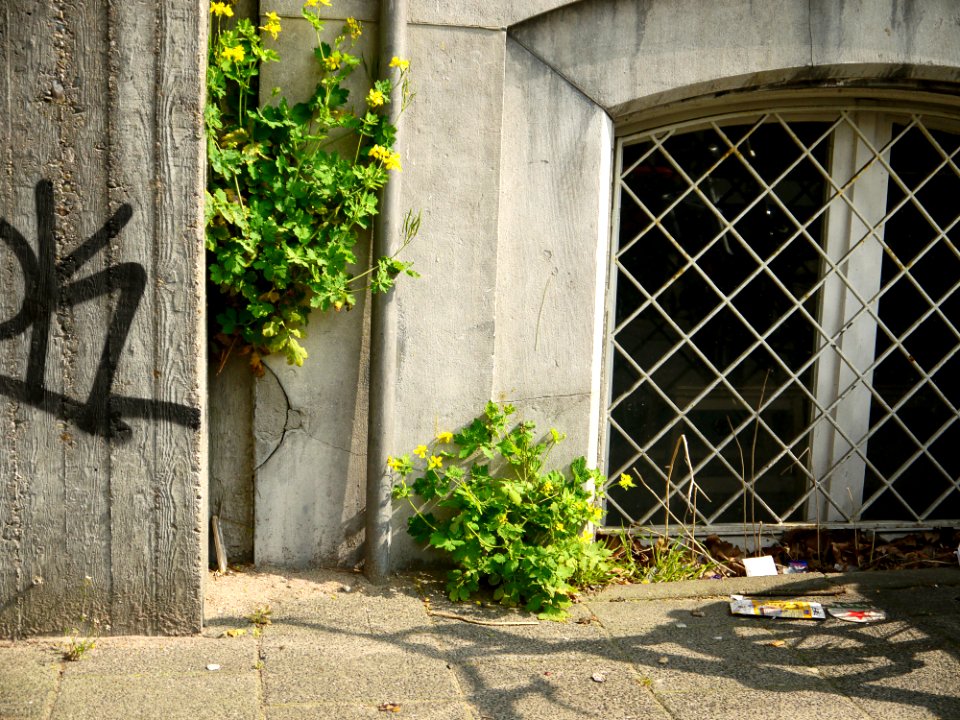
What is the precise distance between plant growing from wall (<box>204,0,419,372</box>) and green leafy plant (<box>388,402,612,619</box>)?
0.79 m

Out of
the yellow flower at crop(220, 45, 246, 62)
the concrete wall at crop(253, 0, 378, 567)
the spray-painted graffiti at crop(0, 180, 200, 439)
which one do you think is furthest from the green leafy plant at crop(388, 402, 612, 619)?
the yellow flower at crop(220, 45, 246, 62)

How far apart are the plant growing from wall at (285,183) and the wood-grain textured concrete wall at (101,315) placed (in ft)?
1.09

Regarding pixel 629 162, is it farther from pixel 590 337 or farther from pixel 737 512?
pixel 737 512

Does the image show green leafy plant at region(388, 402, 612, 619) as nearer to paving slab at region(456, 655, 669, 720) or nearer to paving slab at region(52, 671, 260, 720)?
paving slab at region(456, 655, 669, 720)

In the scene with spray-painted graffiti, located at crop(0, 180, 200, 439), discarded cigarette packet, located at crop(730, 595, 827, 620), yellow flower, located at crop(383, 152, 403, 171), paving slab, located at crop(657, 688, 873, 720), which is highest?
yellow flower, located at crop(383, 152, 403, 171)

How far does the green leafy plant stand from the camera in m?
4.57

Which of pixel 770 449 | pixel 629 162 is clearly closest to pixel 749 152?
pixel 629 162

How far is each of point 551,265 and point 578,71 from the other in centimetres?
87

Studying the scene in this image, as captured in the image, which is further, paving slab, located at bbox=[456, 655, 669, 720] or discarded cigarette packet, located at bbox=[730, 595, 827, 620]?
discarded cigarette packet, located at bbox=[730, 595, 827, 620]

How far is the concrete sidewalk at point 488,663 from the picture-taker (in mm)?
3734

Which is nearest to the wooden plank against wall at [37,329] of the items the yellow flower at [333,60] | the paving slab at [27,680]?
the paving slab at [27,680]

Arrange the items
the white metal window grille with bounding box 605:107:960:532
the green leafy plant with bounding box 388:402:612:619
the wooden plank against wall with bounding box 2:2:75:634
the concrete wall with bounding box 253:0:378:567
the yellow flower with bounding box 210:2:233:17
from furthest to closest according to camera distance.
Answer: the white metal window grille with bounding box 605:107:960:532 → the concrete wall with bounding box 253:0:378:567 → the green leafy plant with bounding box 388:402:612:619 → the yellow flower with bounding box 210:2:233:17 → the wooden plank against wall with bounding box 2:2:75:634

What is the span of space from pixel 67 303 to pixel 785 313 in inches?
133

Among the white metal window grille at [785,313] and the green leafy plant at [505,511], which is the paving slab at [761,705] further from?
the white metal window grille at [785,313]
